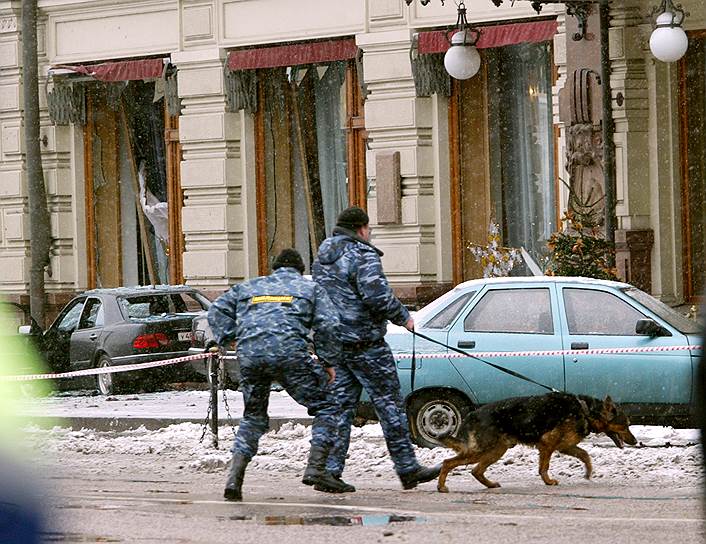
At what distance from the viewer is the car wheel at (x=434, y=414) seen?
48.4ft

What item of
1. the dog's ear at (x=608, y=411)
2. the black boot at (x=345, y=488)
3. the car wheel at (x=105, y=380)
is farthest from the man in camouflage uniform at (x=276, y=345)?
the car wheel at (x=105, y=380)

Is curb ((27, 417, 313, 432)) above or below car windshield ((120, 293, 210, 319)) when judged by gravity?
below

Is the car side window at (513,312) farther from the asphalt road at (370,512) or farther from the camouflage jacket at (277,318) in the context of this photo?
the camouflage jacket at (277,318)

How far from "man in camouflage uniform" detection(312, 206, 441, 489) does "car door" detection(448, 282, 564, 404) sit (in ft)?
8.03

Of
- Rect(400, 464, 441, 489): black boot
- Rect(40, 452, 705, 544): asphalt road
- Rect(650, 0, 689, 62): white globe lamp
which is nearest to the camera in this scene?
Rect(40, 452, 705, 544): asphalt road

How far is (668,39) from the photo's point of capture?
20.0 metres

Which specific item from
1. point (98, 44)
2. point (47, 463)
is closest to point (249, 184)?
point (98, 44)

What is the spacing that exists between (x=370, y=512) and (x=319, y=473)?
98 cm

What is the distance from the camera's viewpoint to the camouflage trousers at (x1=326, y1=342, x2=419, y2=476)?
1218 cm

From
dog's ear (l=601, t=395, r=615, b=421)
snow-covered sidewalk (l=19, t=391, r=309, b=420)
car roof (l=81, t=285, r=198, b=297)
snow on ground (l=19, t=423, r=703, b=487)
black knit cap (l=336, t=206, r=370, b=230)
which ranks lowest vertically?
snow-covered sidewalk (l=19, t=391, r=309, b=420)

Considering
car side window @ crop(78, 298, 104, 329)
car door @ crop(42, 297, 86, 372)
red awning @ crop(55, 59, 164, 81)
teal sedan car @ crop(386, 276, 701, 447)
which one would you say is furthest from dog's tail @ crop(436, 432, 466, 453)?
red awning @ crop(55, 59, 164, 81)

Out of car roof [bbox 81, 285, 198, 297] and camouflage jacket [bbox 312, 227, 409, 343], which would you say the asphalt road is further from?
car roof [bbox 81, 285, 198, 297]

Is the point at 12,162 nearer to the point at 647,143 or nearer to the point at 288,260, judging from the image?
the point at 647,143

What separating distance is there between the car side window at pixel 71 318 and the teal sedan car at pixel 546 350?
9.27 metres
